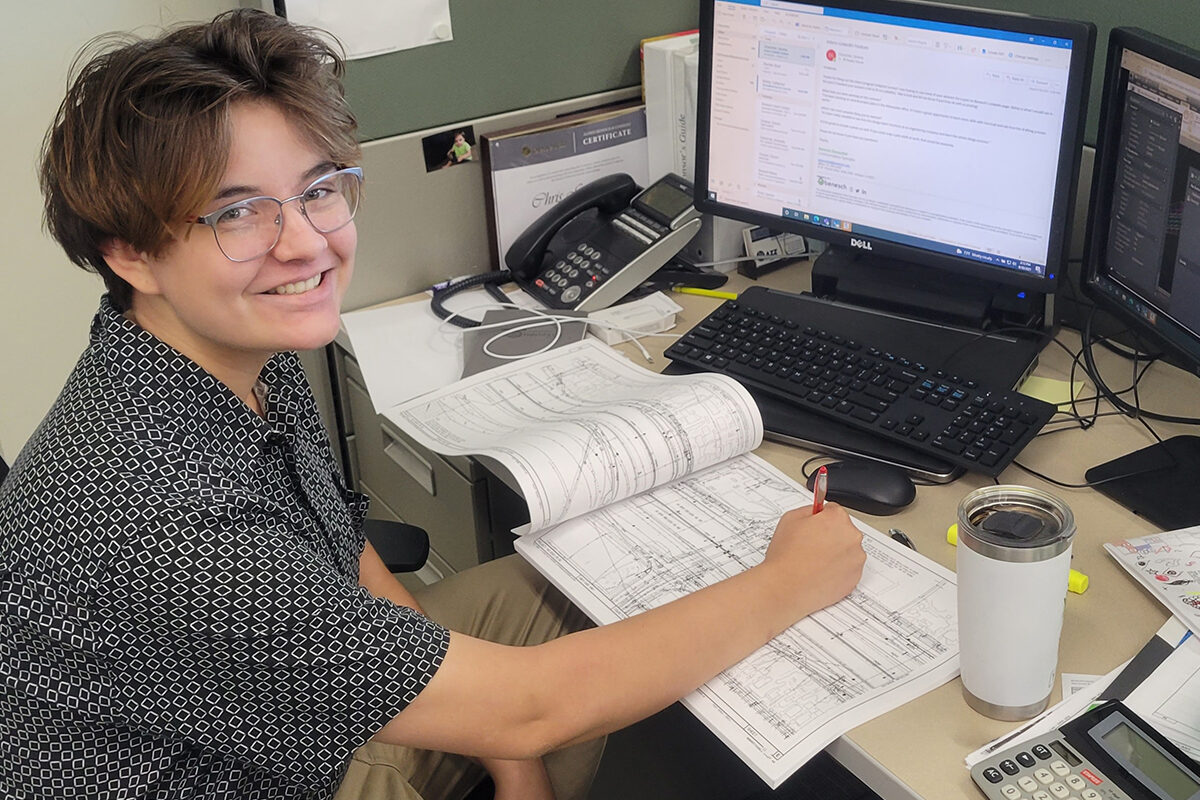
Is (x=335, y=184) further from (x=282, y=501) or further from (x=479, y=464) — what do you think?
(x=479, y=464)

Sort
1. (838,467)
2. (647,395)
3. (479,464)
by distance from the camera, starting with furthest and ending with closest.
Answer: (479,464) < (647,395) < (838,467)

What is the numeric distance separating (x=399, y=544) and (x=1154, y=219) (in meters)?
0.89

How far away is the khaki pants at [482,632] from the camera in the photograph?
1.14m

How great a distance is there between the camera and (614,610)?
105 cm

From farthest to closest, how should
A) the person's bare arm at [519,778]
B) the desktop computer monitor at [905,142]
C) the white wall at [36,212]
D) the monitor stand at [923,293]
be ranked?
the white wall at [36,212], the monitor stand at [923,293], the desktop computer monitor at [905,142], the person's bare arm at [519,778]

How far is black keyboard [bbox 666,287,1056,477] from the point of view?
1.22 m

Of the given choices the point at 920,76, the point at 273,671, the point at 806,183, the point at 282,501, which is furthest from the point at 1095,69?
the point at 273,671

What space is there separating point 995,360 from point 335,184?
83 cm

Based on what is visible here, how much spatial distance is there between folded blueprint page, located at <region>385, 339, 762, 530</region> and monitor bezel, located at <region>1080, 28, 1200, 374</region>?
43 centimetres

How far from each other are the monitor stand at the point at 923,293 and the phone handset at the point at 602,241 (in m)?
0.23

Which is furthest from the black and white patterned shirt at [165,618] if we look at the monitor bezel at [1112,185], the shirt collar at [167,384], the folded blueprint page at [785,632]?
the monitor bezel at [1112,185]

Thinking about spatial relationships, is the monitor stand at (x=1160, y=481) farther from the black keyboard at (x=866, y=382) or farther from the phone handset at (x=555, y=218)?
the phone handset at (x=555, y=218)

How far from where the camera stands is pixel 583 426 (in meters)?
1.23

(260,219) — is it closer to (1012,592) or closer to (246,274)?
(246,274)
